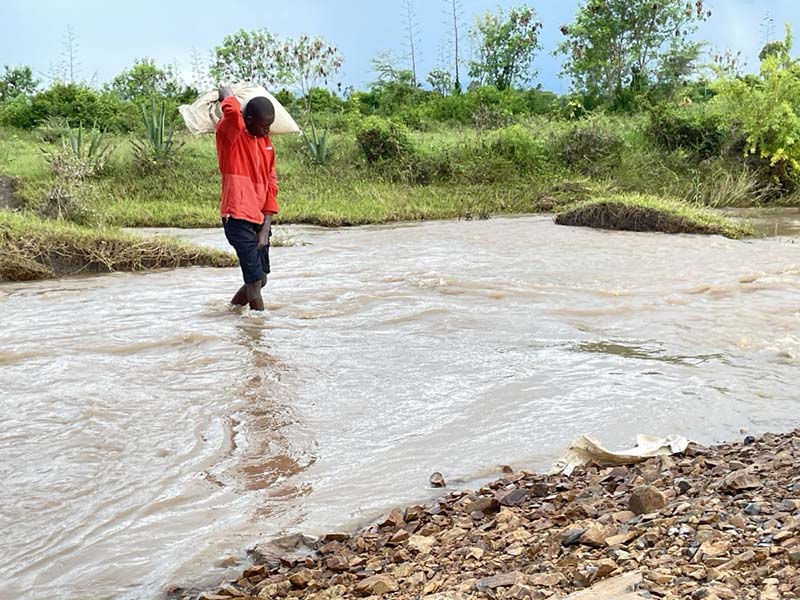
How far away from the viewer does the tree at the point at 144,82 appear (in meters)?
27.1

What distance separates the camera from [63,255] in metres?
8.85

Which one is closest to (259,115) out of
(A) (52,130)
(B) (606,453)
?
(B) (606,453)

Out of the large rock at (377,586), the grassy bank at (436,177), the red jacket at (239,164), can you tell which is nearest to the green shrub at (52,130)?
the grassy bank at (436,177)

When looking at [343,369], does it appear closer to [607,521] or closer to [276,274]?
[607,521]

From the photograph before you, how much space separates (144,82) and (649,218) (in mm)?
19822

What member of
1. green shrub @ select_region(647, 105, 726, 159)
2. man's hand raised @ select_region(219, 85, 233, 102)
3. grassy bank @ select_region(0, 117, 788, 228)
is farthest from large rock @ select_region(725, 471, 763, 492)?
green shrub @ select_region(647, 105, 726, 159)

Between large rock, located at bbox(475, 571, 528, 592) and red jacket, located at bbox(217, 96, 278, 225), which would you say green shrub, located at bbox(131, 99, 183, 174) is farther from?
large rock, located at bbox(475, 571, 528, 592)

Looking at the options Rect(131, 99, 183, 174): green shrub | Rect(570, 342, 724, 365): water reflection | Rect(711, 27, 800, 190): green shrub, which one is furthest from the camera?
Rect(131, 99, 183, 174): green shrub

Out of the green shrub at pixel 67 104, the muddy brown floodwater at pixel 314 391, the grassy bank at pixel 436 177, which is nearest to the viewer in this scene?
the muddy brown floodwater at pixel 314 391

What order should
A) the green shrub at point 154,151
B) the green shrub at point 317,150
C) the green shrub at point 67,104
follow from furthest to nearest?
the green shrub at point 67,104
the green shrub at point 317,150
the green shrub at point 154,151

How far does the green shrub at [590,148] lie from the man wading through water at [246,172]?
13.4 m

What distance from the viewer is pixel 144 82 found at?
27.2 metres

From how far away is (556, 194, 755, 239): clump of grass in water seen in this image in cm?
1220

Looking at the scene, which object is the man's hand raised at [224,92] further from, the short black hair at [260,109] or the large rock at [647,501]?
the large rock at [647,501]
